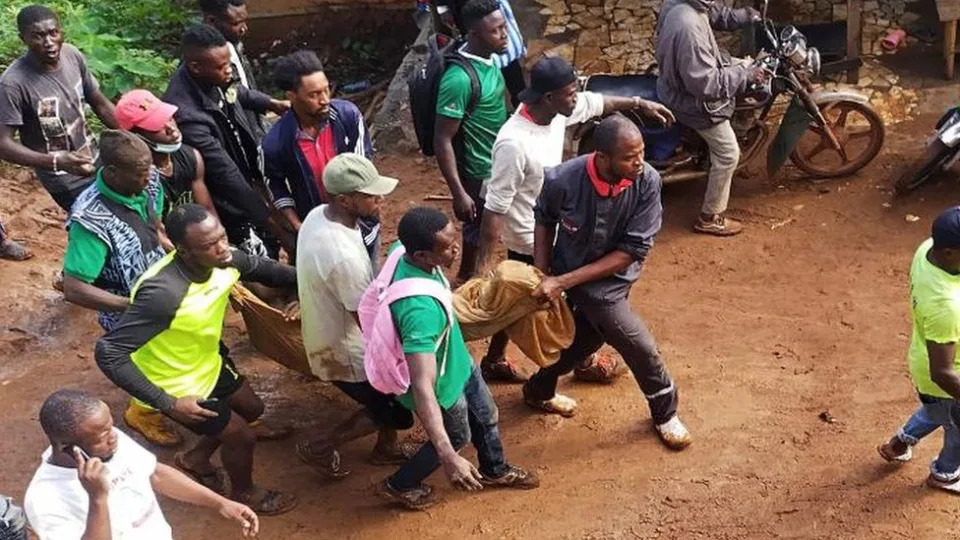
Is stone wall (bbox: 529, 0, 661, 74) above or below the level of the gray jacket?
below

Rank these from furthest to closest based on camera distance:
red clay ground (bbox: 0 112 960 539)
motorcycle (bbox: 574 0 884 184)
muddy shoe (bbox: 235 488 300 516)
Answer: motorcycle (bbox: 574 0 884 184), muddy shoe (bbox: 235 488 300 516), red clay ground (bbox: 0 112 960 539)

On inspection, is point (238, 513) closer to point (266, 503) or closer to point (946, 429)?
point (266, 503)

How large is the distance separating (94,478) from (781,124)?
5.40m

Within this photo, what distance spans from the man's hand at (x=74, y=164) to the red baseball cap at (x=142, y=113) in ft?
3.23

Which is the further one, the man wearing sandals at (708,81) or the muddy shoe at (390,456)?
the man wearing sandals at (708,81)

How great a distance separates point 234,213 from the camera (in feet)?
17.6

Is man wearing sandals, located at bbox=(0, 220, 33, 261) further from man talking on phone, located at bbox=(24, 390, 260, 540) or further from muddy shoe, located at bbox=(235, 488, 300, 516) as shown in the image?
man talking on phone, located at bbox=(24, 390, 260, 540)

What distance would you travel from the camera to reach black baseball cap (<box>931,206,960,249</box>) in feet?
12.3

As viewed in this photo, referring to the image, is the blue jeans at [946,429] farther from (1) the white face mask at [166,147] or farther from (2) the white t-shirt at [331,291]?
(1) the white face mask at [166,147]

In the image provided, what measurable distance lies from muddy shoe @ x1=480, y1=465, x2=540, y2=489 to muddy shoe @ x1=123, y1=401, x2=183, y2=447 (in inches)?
66.2

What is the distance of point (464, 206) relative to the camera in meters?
5.53

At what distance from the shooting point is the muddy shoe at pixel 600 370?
549cm

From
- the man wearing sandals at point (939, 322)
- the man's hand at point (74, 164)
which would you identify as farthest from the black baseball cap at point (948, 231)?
the man's hand at point (74, 164)

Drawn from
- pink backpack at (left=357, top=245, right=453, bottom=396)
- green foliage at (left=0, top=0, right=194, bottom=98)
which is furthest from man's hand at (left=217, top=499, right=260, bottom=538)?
green foliage at (left=0, top=0, right=194, bottom=98)
